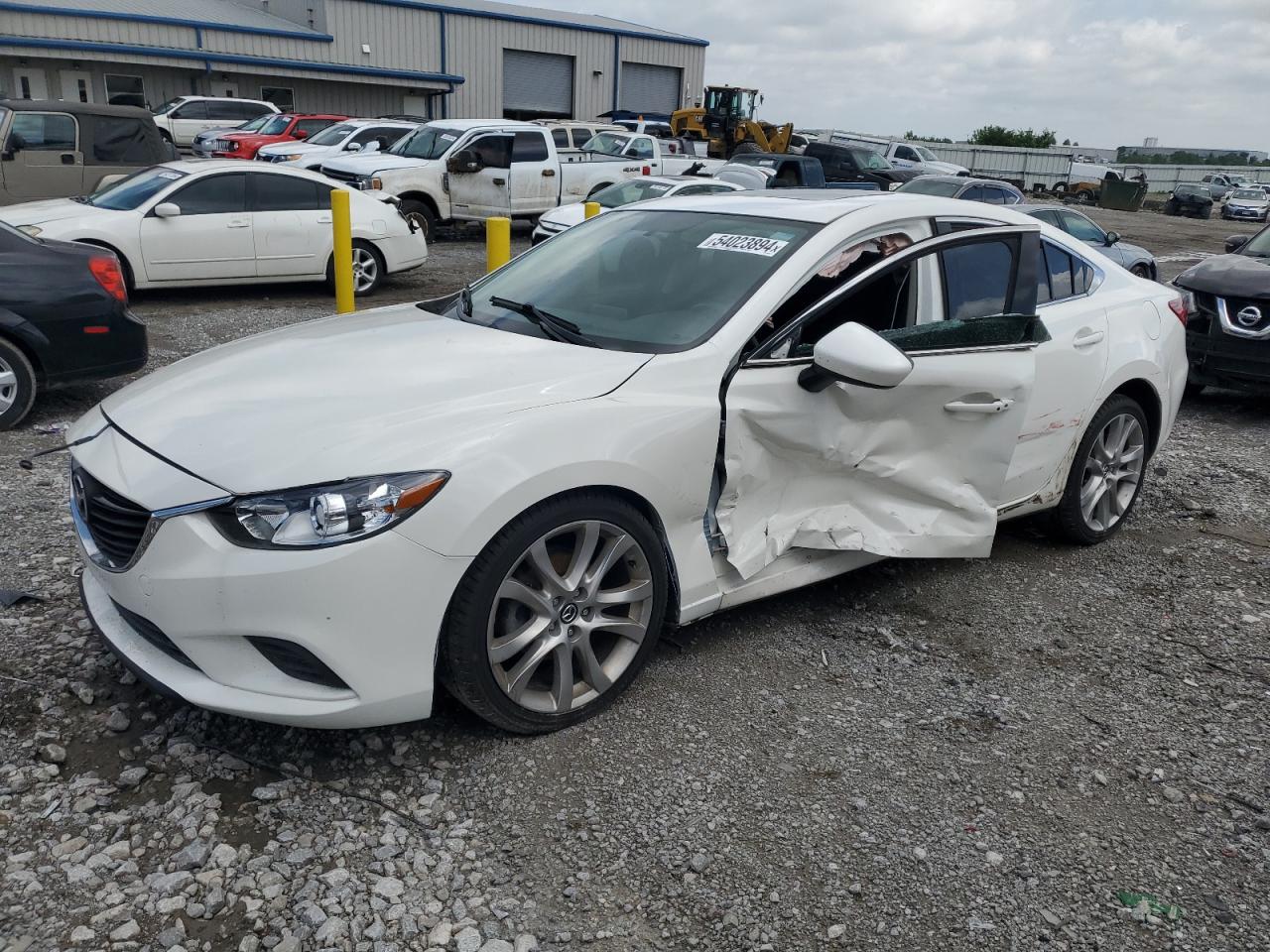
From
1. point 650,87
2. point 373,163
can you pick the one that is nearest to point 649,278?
point 373,163

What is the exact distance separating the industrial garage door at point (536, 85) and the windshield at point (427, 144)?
25.0 metres

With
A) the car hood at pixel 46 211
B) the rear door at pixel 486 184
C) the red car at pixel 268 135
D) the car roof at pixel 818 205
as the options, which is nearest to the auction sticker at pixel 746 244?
the car roof at pixel 818 205

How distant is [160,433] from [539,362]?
44.5 inches

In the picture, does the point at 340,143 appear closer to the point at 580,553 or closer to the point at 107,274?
the point at 107,274

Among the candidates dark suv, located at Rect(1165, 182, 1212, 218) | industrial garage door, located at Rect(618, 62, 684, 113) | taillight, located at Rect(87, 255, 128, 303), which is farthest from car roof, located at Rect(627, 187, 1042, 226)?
industrial garage door, located at Rect(618, 62, 684, 113)

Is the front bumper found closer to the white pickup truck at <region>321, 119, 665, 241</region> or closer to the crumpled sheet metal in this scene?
the crumpled sheet metal

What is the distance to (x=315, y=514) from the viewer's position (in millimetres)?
2705

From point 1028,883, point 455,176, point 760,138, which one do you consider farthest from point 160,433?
point 760,138

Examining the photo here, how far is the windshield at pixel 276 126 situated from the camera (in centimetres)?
2350

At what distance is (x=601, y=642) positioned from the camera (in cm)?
336

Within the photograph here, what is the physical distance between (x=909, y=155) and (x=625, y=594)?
33205mm

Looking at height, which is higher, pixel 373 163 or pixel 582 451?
pixel 373 163

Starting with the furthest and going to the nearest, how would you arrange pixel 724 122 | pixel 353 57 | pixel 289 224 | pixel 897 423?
pixel 353 57 → pixel 724 122 → pixel 289 224 → pixel 897 423

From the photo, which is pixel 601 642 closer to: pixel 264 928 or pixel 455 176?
pixel 264 928
